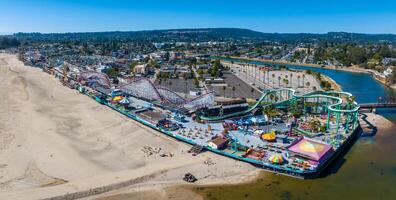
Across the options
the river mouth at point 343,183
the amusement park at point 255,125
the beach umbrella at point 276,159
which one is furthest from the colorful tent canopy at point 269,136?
the river mouth at point 343,183

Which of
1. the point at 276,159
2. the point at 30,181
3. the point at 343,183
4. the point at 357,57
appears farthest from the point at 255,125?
the point at 357,57

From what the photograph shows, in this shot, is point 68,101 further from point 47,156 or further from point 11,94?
point 47,156

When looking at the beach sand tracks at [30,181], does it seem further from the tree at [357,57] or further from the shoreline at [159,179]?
the tree at [357,57]

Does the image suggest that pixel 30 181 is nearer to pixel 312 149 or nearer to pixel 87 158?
pixel 87 158

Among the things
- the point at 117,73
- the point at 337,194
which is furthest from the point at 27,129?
the point at 117,73

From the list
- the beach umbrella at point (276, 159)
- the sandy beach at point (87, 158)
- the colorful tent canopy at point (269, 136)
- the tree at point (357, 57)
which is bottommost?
the sandy beach at point (87, 158)
